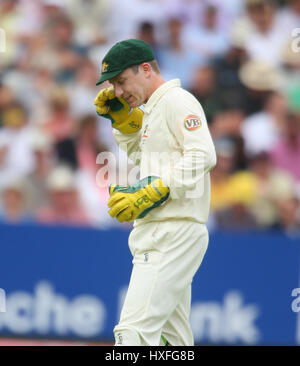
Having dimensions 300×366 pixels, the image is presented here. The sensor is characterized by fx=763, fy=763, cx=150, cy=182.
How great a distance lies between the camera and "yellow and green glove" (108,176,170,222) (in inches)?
171

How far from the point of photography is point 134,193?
4395 mm

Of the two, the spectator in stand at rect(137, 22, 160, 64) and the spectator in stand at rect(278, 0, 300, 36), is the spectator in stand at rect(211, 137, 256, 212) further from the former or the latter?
the spectator in stand at rect(278, 0, 300, 36)

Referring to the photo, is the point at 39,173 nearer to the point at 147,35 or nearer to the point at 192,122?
the point at 147,35

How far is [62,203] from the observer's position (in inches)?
303

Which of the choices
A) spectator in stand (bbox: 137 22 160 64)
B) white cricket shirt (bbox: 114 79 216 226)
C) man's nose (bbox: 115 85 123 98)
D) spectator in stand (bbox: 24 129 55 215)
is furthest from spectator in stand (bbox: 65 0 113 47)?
white cricket shirt (bbox: 114 79 216 226)

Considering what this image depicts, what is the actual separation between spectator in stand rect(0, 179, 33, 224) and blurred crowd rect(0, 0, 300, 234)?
0.03 ft

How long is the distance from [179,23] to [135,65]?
3865 mm

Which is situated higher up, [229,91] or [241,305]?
[229,91]

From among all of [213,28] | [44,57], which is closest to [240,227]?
[213,28]

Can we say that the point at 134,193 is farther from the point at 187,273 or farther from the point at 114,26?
the point at 114,26

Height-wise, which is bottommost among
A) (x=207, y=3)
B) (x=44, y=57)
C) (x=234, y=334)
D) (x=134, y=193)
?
(x=234, y=334)

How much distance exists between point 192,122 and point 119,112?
0.80m

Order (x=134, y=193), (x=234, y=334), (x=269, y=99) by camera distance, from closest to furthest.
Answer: (x=134, y=193) < (x=234, y=334) < (x=269, y=99)

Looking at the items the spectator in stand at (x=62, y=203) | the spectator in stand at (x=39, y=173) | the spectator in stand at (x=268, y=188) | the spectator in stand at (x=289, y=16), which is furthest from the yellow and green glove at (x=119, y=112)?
the spectator in stand at (x=289, y=16)
